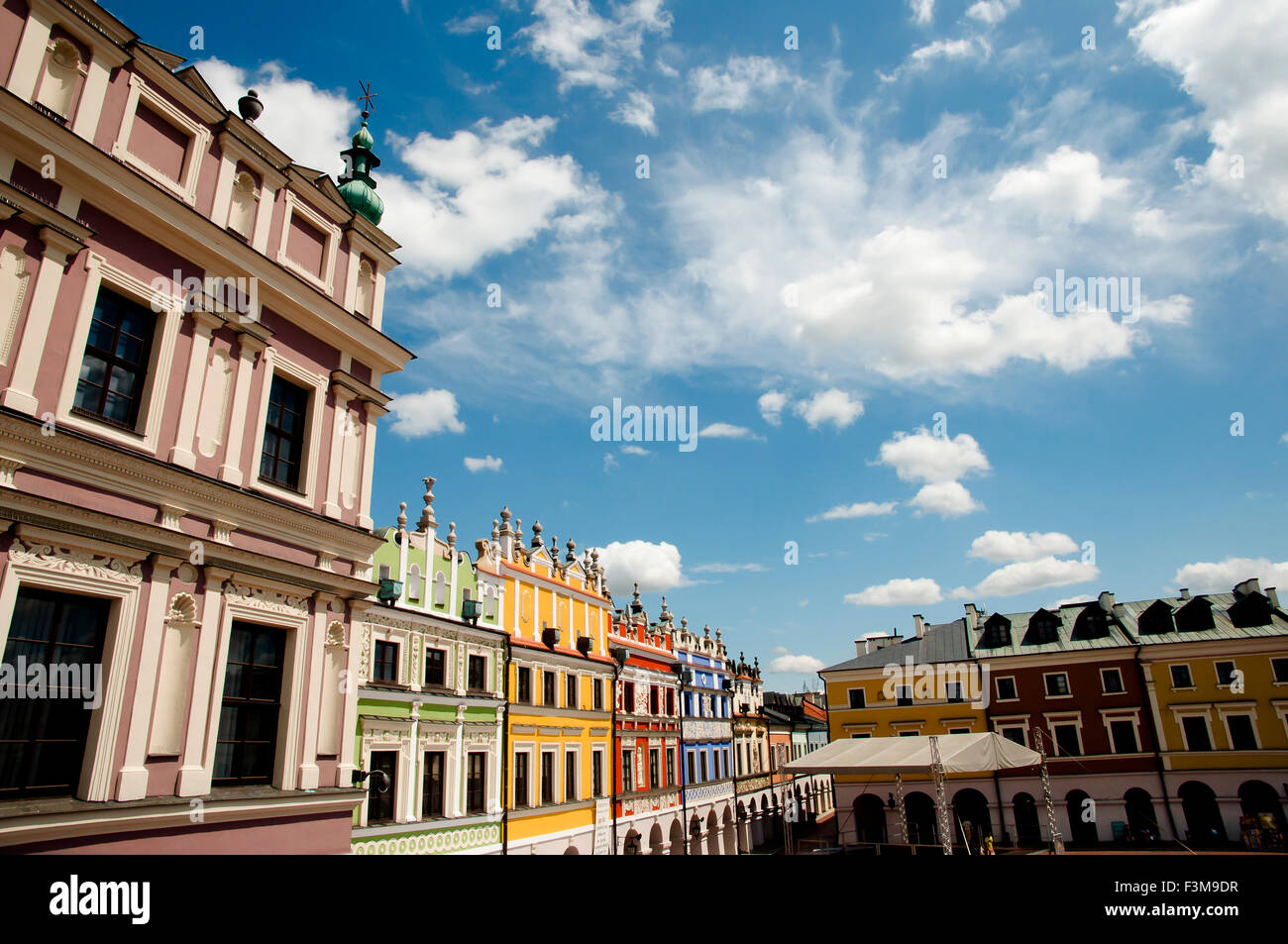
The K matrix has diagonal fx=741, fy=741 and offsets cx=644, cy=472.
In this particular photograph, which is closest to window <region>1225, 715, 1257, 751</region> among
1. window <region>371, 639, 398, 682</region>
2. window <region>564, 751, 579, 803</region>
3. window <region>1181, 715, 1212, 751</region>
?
window <region>1181, 715, 1212, 751</region>

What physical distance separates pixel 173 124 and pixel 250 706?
8516 mm

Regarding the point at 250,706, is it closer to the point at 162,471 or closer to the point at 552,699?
the point at 162,471

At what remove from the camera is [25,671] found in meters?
8.16

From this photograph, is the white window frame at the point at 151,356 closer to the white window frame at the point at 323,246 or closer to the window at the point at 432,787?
→ the white window frame at the point at 323,246

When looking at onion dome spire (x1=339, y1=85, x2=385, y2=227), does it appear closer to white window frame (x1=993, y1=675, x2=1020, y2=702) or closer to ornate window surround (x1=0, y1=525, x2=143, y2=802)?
ornate window surround (x1=0, y1=525, x2=143, y2=802)

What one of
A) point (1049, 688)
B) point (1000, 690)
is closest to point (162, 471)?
point (1000, 690)

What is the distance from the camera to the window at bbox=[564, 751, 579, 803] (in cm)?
2707

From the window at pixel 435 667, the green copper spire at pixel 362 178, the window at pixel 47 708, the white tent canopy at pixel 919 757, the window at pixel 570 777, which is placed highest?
the green copper spire at pixel 362 178

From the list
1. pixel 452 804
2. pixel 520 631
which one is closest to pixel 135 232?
pixel 452 804

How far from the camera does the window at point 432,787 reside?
20219 millimetres

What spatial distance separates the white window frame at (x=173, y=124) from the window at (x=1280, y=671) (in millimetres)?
46616

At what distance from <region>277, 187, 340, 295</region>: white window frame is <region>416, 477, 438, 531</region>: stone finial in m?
10.2

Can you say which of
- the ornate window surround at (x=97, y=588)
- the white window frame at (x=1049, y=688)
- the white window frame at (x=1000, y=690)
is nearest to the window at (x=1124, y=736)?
the white window frame at (x=1049, y=688)
